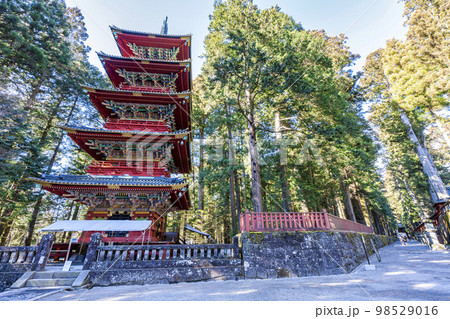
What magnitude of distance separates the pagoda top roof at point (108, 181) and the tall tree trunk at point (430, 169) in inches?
712

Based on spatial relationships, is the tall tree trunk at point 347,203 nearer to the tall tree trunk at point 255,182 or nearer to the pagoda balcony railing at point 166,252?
the tall tree trunk at point 255,182

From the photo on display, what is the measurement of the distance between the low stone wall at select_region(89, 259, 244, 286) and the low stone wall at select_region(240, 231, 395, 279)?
674 mm

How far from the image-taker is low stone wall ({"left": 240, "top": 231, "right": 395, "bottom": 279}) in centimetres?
674

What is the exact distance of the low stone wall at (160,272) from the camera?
5930mm

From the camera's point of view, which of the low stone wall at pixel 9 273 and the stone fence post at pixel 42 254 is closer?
the low stone wall at pixel 9 273

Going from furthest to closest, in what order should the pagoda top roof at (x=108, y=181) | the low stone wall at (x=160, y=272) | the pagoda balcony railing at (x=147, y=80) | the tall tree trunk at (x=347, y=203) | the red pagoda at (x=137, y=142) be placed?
1. the tall tree trunk at (x=347, y=203)
2. the pagoda balcony railing at (x=147, y=80)
3. the red pagoda at (x=137, y=142)
4. the pagoda top roof at (x=108, y=181)
5. the low stone wall at (x=160, y=272)

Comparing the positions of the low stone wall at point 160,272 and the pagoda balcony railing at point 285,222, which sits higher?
the pagoda balcony railing at point 285,222

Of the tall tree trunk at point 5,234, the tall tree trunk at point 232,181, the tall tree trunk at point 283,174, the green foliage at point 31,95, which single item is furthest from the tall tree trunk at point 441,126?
the tall tree trunk at point 5,234

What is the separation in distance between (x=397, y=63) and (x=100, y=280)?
72.8ft

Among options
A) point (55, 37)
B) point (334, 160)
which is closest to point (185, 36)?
point (55, 37)

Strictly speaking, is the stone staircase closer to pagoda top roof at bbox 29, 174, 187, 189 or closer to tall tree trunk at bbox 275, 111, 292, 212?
pagoda top roof at bbox 29, 174, 187, 189

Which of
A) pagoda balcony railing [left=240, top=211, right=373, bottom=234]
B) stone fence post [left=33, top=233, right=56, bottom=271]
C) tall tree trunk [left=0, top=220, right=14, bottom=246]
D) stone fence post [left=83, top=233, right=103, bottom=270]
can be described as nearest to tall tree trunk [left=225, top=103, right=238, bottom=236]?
pagoda balcony railing [left=240, top=211, right=373, bottom=234]
